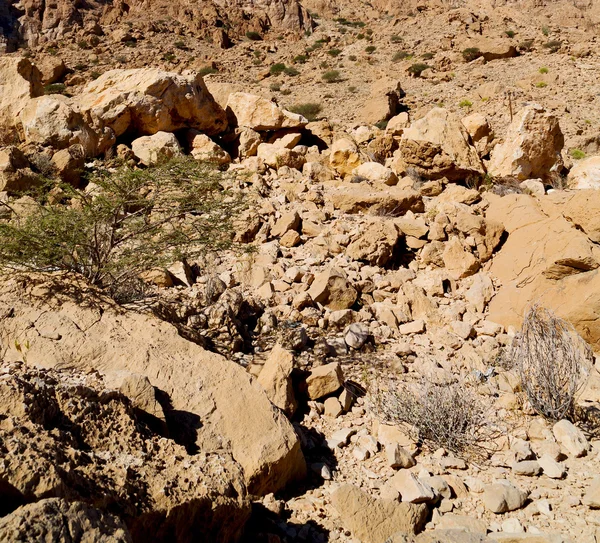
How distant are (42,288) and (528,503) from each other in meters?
3.50

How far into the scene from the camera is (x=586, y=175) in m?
7.49

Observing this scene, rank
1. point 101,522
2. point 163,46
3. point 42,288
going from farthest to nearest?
point 163,46 → point 42,288 → point 101,522

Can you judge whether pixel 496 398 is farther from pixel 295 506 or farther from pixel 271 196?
pixel 271 196

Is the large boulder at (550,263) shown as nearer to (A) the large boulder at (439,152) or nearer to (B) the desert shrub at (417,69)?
(A) the large boulder at (439,152)

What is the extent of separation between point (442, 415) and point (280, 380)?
1.13 m

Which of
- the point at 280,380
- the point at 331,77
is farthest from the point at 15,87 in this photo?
the point at 331,77

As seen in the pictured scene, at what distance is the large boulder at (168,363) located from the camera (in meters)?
2.53

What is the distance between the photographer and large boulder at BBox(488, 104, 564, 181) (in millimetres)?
7898

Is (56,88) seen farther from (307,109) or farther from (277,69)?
(277,69)

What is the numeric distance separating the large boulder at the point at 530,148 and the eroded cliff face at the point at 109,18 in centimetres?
2158

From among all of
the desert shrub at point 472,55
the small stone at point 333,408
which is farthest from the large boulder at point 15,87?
the desert shrub at point 472,55

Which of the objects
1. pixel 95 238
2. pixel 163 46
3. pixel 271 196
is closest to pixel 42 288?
pixel 95 238

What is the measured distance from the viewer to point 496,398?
361 centimetres

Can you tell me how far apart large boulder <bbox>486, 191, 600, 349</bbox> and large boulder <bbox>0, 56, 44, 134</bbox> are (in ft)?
27.1
